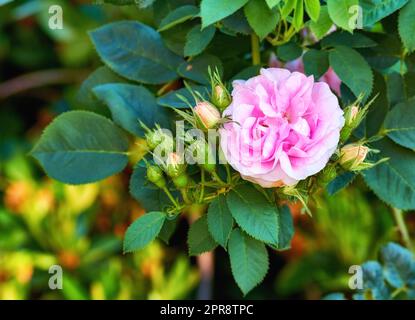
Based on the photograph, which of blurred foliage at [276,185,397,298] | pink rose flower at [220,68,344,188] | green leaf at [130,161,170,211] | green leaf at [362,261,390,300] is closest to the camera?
pink rose flower at [220,68,344,188]

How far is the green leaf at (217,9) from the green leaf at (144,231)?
0.17 meters

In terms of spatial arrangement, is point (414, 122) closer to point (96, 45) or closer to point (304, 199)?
point (304, 199)

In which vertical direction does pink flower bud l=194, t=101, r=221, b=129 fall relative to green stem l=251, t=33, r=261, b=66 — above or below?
below

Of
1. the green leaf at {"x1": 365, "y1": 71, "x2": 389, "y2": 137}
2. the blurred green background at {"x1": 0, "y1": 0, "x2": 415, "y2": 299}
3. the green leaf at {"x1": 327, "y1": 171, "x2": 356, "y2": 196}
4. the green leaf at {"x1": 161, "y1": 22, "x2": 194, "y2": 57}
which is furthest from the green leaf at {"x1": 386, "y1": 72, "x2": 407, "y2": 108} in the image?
the blurred green background at {"x1": 0, "y1": 0, "x2": 415, "y2": 299}

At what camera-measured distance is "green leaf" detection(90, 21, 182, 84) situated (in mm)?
768

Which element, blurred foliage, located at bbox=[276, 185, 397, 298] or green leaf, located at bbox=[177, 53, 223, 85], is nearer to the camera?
green leaf, located at bbox=[177, 53, 223, 85]

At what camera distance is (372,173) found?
0.72 m

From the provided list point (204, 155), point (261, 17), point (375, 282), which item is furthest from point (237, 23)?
point (375, 282)

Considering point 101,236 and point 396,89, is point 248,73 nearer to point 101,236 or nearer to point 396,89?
point 396,89

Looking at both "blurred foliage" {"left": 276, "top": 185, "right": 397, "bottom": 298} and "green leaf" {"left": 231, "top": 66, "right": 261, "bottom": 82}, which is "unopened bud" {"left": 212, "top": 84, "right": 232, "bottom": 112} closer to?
"green leaf" {"left": 231, "top": 66, "right": 261, "bottom": 82}

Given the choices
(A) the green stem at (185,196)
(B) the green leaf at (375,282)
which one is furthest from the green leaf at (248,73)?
(B) the green leaf at (375,282)

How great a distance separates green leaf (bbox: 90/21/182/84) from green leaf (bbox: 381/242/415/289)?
0.34 meters
